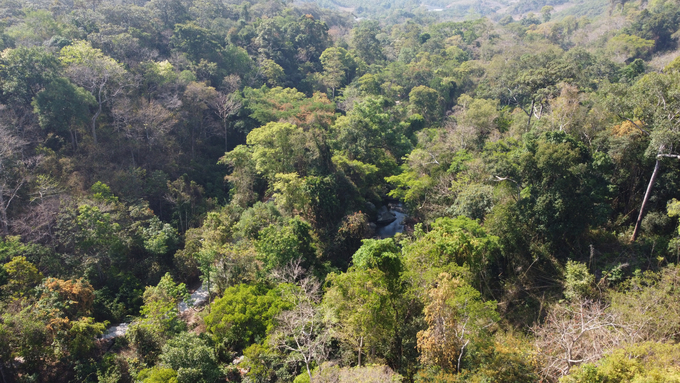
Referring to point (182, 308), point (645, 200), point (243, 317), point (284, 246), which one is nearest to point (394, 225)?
point (284, 246)

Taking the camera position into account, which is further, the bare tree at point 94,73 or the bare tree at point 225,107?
the bare tree at point 225,107

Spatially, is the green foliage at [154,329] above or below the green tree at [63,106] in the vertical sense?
below

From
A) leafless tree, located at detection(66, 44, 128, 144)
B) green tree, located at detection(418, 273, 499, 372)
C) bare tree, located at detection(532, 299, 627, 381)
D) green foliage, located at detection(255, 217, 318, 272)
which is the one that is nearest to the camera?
bare tree, located at detection(532, 299, 627, 381)

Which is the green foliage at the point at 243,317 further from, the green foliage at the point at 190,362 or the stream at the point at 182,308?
the stream at the point at 182,308

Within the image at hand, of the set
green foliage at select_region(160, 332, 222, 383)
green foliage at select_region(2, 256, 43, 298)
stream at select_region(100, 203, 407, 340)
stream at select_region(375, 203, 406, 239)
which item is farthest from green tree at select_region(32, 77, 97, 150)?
stream at select_region(375, 203, 406, 239)

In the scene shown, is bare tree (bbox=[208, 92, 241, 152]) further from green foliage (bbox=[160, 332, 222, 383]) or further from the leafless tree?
green foliage (bbox=[160, 332, 222, 383])

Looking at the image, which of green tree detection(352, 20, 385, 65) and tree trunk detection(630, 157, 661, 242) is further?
green tree detection(352, 20, 385, 65)

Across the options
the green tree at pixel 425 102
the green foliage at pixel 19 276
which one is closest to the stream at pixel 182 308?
the green foliage at pixel 19 276

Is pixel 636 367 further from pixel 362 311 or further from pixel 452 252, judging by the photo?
pixel 362 311
